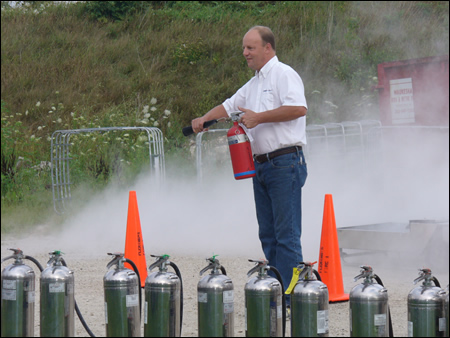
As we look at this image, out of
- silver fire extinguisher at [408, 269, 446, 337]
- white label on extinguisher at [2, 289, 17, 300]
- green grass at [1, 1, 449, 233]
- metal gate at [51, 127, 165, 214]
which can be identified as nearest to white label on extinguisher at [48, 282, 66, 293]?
white label on extinguisher at [2, 289, 17, 300]

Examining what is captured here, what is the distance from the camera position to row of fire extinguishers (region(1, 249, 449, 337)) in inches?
121

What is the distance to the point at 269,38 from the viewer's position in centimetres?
404

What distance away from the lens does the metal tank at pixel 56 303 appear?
10.6 feet

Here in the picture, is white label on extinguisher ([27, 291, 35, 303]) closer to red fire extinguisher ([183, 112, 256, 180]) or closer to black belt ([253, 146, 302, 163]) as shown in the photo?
red fire extinguisher ([183, 112, 256, 180])

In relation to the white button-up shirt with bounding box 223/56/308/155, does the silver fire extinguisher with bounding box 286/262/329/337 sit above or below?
below

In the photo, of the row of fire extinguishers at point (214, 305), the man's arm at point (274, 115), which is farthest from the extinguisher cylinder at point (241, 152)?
the row of fire extinguishers at point (214, 305)

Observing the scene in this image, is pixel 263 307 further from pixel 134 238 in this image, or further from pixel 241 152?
pixel 134 238

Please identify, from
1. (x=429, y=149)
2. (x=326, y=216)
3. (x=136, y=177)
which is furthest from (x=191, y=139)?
(x=326, y=216)

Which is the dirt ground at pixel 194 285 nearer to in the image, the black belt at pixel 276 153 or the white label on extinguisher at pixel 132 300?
the white label on extinguisher at pixel 132 300

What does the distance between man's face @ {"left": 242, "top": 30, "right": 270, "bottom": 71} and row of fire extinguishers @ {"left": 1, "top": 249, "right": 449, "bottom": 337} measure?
1.28 metres

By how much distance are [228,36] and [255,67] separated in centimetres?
1312

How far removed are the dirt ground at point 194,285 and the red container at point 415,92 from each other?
303cm

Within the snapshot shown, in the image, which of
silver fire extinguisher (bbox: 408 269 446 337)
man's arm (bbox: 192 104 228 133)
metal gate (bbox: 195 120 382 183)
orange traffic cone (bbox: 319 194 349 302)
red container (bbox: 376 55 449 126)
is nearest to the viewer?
silver fire extinguisher (bbox: 408 269 446 337)

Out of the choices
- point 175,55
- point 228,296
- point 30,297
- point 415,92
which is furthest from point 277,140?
point 175,55
